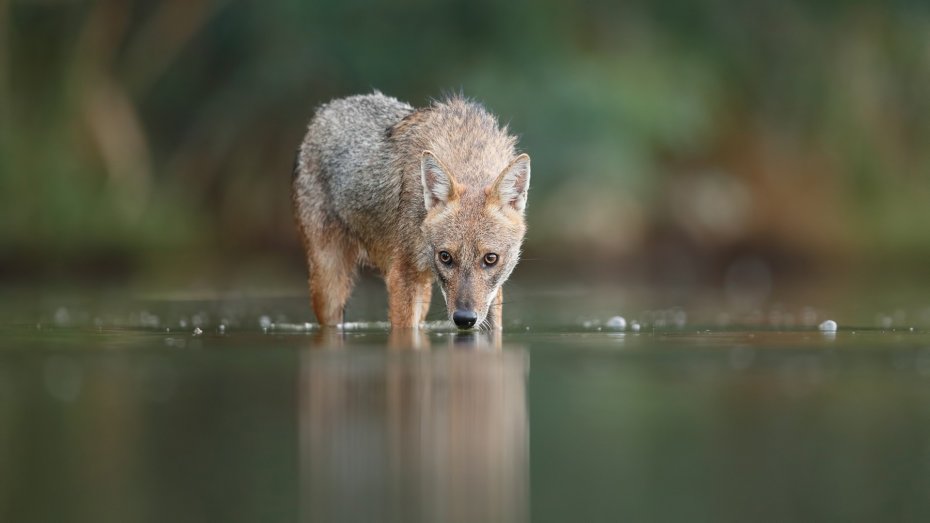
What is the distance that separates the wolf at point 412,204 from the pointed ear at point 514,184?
0.01 meters

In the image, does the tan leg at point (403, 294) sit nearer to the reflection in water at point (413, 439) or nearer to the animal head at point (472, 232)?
the animal head at point (472, 232)

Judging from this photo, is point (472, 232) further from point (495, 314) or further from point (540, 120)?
point (540, 120)

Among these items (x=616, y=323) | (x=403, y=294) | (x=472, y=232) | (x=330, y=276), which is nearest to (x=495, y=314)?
(x=403, y=294)

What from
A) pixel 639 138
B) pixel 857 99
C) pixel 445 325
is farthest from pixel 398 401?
pixel 857 99

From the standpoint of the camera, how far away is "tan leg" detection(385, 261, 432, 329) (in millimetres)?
10906

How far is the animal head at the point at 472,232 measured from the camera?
995cm

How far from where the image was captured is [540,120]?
2467 cm

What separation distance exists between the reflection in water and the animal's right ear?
2398 millimetres

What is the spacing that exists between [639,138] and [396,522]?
73.0 ft

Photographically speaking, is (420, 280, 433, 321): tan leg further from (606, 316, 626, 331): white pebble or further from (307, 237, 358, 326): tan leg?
(606, 316, 626, 331): white pebble

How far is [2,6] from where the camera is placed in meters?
25.2

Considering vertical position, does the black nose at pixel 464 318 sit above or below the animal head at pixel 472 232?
below

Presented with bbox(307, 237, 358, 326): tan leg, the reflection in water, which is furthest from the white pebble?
the reflection in water

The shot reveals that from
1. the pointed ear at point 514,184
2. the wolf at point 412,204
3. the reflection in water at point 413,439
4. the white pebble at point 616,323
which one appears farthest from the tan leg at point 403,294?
the reflection in water at point 413,439
